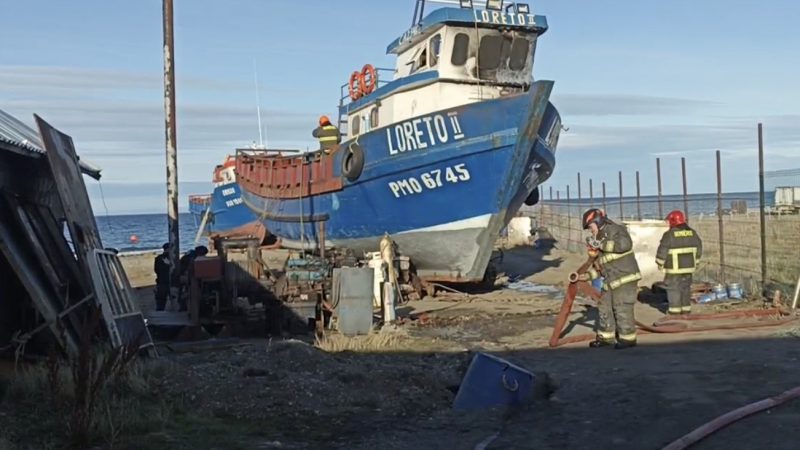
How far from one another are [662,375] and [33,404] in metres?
5.41

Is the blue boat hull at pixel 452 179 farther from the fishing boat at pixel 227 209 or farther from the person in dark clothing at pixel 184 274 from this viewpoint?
the fishing boat at pixel 227 209

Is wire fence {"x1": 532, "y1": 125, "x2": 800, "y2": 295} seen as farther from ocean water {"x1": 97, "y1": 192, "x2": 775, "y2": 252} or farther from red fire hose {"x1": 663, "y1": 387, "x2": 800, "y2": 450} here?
red fire hose {"x1": 663, "y1": 387, "x2": 800, "y2": 450}

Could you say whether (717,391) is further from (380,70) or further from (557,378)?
(380,70)

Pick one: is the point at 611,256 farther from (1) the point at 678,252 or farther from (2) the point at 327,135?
(2) the point at 327,135

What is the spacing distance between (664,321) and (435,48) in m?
8.26

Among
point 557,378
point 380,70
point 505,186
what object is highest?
point 380,70

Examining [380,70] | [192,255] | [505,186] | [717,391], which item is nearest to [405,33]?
[380,70]

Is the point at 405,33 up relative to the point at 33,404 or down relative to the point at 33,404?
up

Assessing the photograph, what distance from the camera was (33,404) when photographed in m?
6.74

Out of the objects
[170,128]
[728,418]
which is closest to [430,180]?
[170,128]

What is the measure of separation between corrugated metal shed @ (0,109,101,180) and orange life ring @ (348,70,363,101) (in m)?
9.81

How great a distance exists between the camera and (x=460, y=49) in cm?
1755

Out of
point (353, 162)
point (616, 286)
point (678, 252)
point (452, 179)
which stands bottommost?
point (616, 286)

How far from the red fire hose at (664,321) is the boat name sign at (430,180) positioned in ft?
16.8
